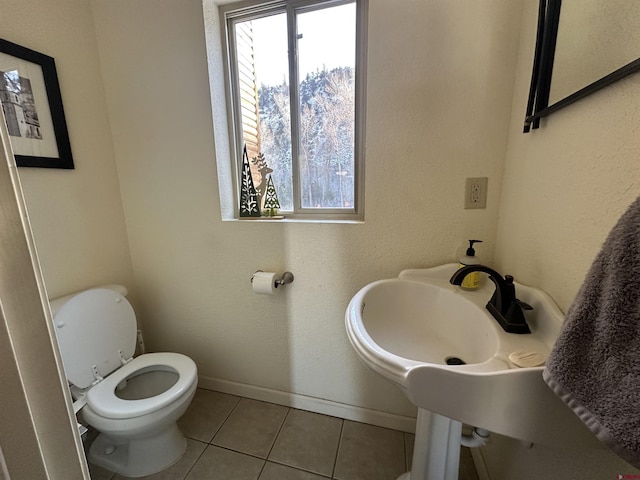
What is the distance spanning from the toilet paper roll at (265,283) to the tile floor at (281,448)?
0.73 metres

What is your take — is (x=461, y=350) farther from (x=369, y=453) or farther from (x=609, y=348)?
(x=369, y=453)

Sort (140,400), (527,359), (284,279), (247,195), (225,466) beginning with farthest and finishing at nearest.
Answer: (247,195)
(284,279)
(225,466)
(140,400)
(527,359)

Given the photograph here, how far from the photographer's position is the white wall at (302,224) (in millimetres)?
999

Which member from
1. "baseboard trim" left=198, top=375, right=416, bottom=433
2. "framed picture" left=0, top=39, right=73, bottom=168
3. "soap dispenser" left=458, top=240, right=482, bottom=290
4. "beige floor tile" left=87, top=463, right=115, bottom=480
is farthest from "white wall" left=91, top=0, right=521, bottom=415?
"beige floor tile" left=87, top=463, right=115, bottom=480

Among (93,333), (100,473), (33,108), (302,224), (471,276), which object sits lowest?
(100,473)

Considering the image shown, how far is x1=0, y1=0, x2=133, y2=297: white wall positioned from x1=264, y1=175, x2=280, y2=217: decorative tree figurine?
2.70 ft

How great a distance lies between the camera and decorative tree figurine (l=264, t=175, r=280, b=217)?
4.61 ft

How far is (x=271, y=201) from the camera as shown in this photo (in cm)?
141

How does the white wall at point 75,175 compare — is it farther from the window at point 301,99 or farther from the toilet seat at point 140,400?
the window at point 301,99

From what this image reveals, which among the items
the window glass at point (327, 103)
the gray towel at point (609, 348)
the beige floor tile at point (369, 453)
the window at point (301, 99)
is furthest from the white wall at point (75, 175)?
the gray towel at point (609, 348)

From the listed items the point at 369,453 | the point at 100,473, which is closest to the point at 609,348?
the point at 369,453

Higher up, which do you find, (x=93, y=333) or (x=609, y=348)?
(x=609, y=348)

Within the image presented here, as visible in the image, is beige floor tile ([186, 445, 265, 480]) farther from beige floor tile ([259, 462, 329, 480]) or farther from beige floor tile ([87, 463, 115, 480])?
beige floor tile ([87, 463, 115, 480])

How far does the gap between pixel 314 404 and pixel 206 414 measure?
0.59m
